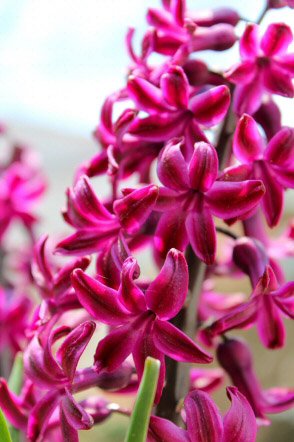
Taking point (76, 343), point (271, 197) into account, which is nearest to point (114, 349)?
point (76, 343)

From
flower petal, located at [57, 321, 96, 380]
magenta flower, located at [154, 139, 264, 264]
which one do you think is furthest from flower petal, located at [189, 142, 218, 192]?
flower petal, located at [57, 321, 96, 380]

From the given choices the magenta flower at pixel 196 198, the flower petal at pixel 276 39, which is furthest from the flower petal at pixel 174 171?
the flower petal at pixel 276 39

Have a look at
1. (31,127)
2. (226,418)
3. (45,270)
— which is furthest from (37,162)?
(31,127)

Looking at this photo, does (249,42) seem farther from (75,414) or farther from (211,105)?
(75,414)

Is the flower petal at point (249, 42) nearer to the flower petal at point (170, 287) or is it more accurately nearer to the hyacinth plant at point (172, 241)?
the hyacinth plant at point (172, 241)

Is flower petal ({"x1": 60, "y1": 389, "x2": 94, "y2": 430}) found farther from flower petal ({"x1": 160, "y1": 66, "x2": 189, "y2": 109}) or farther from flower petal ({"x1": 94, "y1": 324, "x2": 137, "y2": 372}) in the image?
flower petal ({"x1": 160, "y1": 66, "x2": 189, "y2": 109})

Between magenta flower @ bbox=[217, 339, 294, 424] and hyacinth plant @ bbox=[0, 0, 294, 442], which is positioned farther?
magenta flower @ bbox=[217, 339, 294, 424]
